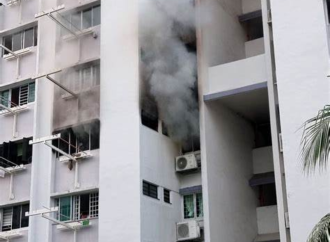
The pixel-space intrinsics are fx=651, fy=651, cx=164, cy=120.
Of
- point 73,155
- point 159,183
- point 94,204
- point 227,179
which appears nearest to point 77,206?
point 94,204

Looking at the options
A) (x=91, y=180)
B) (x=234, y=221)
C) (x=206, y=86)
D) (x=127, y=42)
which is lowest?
(x=234, y=221)

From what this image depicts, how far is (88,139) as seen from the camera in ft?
57.2

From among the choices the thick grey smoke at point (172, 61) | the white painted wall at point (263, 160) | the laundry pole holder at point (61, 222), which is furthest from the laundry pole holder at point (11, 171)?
the white painted wall at point (263, 160)

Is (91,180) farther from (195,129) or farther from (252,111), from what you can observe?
(252,111)

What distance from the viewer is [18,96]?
19531 millimetres

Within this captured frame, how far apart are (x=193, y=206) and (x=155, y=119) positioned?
8.20 feet

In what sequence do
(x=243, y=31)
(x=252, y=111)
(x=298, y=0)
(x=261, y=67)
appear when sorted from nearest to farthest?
(x=298, y=0)
(x=261, y=67)
(x=252, y=111)
(x=243, y=31)

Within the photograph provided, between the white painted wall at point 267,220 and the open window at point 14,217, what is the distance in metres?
6.36

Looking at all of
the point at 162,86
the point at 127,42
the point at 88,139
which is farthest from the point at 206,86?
the point at 88,139

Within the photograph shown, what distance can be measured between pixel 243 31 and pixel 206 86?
3416mm

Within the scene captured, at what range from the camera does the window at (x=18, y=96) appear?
19250 mm

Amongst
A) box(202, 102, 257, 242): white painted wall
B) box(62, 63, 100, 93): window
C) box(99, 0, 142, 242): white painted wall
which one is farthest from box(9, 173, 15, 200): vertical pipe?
box(202, 102, 257, 242): white painted wall

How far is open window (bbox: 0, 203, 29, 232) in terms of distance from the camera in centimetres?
1795

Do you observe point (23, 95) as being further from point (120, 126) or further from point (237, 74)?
point (237, 74)
